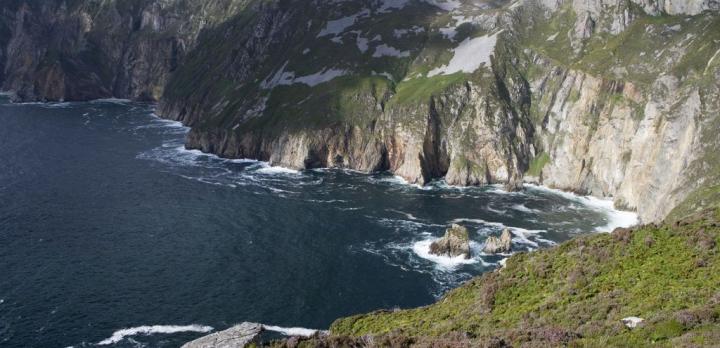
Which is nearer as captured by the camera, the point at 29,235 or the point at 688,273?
the point at 688,273

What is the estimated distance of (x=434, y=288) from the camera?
4195 inches

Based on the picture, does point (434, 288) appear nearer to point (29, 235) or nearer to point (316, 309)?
point (316, 309)

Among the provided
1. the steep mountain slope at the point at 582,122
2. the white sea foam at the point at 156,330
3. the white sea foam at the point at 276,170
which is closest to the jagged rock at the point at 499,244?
the steep mountain slope at the point at 582,122

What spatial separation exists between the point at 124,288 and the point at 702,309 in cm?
9241

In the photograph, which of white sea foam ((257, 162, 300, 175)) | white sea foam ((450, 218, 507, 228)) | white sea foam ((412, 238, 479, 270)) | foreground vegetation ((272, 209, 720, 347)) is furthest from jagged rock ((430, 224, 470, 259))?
white sea foam ((257, 162, 300, 175))

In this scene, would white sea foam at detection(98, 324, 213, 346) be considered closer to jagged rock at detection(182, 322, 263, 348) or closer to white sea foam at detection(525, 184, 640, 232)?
jagged rock at detection(182, 322, 263, 348)

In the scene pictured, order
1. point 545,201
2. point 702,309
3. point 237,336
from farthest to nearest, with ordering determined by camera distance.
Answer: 1. point 545,201
2. point 237,336
3. point 702,309

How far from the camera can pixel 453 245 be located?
396 ft

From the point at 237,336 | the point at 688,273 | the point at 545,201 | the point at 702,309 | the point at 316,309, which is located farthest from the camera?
the point at 545,201

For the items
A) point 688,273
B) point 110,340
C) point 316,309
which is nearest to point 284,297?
point 316,309

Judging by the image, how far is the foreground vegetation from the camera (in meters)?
37.2

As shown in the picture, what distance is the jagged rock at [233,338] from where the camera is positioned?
43250 millimetres

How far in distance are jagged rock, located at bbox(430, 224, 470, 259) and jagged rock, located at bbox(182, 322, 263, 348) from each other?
254 ft

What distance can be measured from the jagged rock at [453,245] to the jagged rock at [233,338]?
77541mm
